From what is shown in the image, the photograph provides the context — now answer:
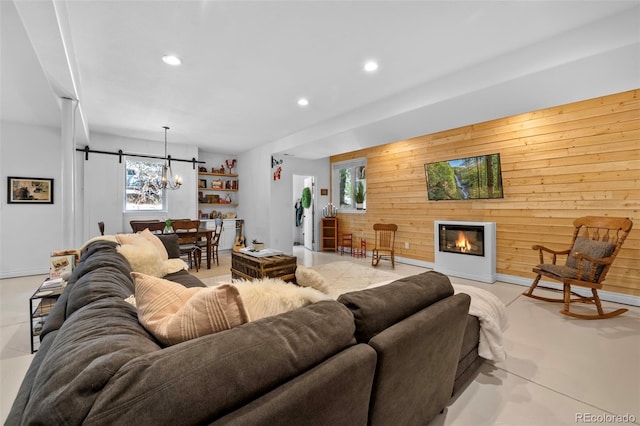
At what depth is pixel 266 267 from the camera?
3293 millimetres

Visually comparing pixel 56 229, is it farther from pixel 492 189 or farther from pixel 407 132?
pixel 492 189

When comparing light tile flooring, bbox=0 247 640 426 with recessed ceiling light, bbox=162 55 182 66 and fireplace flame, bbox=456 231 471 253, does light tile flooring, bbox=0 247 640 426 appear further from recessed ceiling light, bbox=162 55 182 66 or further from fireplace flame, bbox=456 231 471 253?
recessed ceiling light, bbox=162 55 182 66

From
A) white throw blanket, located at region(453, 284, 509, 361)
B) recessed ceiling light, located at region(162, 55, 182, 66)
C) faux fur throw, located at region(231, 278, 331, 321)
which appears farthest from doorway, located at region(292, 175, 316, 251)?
faux fur throw, located at region(231, 278, 331, 321)

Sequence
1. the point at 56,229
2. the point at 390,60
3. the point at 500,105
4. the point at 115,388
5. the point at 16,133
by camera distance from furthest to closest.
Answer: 1. the point at 56,229
2. the point at 16,133
3. the point at 500,105
4. the point at 390,60
5. the point at 115,388

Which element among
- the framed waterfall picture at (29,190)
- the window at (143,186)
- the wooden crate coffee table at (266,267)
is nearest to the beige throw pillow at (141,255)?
the wooden crate coffee table at (266,267)

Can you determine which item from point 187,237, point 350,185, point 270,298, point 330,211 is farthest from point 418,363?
point 330,211

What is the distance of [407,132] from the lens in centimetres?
438

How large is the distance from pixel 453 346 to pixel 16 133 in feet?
23.0

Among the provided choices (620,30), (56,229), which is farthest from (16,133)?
(620,30)

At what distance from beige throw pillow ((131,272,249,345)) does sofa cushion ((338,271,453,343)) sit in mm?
461

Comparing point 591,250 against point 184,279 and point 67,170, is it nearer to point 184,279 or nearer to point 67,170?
point 184,279

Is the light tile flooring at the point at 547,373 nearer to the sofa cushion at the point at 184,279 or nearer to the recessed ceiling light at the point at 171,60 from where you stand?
the sofa cushion at the point at 184,279

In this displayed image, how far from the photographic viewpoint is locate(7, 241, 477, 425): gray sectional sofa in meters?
0.59

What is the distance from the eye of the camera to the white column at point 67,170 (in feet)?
10.8
